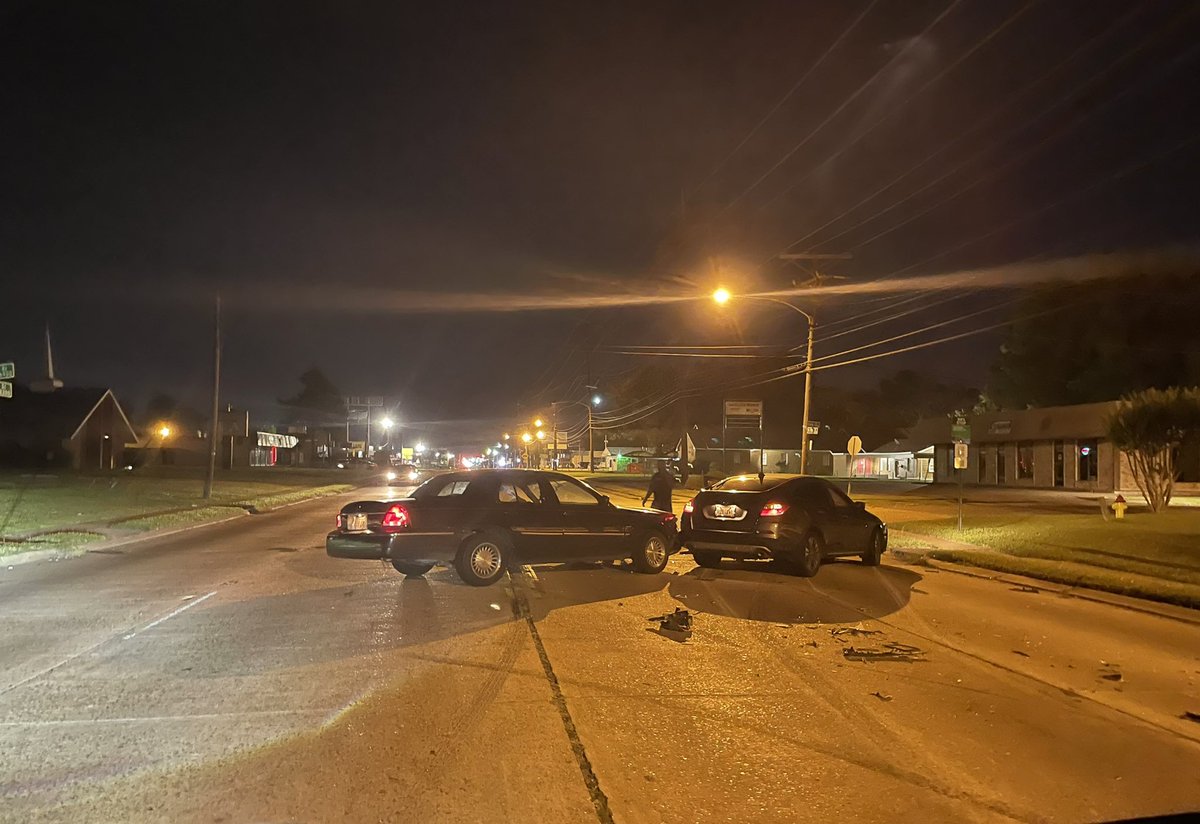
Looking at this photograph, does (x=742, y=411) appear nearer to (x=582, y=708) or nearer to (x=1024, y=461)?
(x=1024, y=461)

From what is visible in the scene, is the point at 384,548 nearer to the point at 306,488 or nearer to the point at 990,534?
the point at 990,534

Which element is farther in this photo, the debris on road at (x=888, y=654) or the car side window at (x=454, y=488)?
the car side window at (x=454, y=488)

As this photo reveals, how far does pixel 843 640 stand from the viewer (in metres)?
9.12

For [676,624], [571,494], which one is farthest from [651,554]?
[676,624]

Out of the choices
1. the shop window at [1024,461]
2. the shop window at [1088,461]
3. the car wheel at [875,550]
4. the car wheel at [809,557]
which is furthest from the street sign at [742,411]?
the car wheel at [809,557]

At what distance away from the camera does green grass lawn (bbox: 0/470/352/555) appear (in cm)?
2014

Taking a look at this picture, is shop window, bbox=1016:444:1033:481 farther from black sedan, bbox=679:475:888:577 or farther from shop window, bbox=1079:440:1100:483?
black sedan, bbox=679:475:888:577

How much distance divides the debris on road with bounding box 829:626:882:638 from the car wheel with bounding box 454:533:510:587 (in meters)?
4.51

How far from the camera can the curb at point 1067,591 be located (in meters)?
11.3

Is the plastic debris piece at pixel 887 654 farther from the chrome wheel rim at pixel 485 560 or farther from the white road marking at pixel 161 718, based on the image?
the chrome wheel rim at pixel 485 560

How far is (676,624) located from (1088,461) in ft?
139

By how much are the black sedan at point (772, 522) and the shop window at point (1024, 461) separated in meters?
39.8

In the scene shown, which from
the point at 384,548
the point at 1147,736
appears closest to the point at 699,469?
the point at 384,548

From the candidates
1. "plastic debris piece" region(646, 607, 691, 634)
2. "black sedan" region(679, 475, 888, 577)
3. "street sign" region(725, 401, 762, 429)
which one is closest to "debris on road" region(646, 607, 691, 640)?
"plastic debris piece" region(646, 607, 691, 634)
